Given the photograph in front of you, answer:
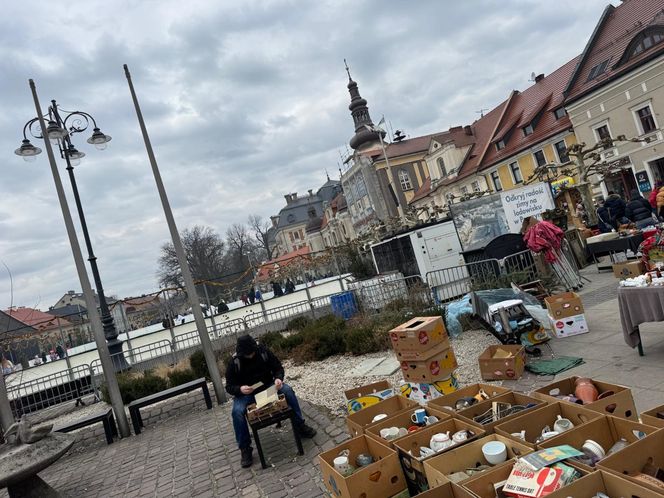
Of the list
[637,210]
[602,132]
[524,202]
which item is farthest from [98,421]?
[602,132]

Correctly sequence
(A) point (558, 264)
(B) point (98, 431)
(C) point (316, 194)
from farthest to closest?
1. (C) point (316, 194)
2. (A) point (558, 264)
3. (B) point (98, 431)

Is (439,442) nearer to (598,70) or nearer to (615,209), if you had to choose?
(615,209)

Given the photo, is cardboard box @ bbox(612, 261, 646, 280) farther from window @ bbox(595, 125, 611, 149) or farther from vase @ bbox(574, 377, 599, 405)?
window @ bbox(595, 125, 611, 149)

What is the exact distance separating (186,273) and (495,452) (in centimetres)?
759

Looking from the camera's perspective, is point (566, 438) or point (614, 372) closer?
point (566, 438)

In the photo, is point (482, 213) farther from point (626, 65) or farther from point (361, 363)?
point (626, 65)

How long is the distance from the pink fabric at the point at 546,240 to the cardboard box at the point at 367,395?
709cm

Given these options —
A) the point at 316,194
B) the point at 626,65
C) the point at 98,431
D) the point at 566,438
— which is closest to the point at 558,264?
the point at 566,438

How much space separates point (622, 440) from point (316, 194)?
117m

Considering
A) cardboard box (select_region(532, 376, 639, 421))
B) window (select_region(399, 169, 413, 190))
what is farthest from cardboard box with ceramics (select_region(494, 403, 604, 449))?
window (select_region(399, 169, 413, 190))

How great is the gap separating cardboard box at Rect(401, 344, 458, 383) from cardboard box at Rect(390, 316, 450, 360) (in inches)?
2.3

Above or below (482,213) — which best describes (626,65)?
above

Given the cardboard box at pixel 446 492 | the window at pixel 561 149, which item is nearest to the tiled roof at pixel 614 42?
the window at pixel 561 149

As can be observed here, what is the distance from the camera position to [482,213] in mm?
14336
